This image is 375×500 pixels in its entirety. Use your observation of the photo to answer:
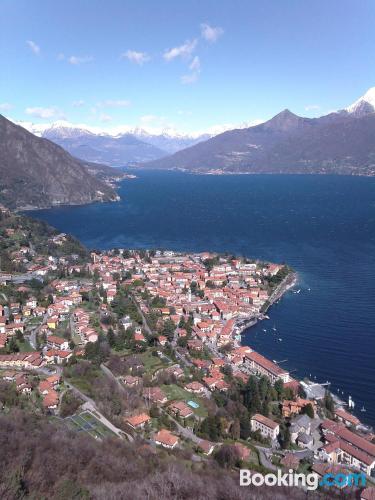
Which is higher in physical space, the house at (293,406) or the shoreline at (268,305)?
the shoreline at (268,305)

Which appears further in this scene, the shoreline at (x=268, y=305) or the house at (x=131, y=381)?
the shoreline at (x=268, y=305)

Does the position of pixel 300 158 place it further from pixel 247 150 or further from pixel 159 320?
pixel 159 320

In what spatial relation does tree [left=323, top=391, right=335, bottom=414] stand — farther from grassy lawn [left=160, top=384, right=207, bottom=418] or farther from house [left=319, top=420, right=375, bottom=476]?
grassy lawn [left=160, top=384, right=207, bottom=418]

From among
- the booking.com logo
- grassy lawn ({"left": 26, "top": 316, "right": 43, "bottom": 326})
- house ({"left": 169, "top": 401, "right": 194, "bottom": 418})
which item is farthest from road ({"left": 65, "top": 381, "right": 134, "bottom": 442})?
grassy lawn ({"left": 26, "top": 316, "right": 43, "bottom": 326})

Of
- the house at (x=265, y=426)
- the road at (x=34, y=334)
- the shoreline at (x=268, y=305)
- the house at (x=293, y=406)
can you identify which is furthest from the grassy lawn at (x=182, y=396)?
the road at (x=34, y=334)

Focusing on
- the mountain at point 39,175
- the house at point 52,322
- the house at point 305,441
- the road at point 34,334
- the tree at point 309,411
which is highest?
the mountain at point 39,175

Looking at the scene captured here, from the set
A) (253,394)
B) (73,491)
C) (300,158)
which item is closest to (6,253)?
(253,394)

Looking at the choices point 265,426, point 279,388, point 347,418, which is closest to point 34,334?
point 279,388

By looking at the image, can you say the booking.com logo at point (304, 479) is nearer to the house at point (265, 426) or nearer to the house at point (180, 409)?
the house at point (265, 426)

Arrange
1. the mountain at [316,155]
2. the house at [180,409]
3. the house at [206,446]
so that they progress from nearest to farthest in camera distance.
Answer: the house at [206,446], the house at [180,409], the mountain at [316,155]
